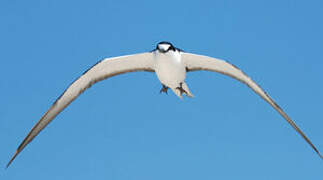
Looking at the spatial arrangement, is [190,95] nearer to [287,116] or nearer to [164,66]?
[164,66]

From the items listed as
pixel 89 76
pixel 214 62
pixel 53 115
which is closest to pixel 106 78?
pixel 89 76

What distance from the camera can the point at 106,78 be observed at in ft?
54.5

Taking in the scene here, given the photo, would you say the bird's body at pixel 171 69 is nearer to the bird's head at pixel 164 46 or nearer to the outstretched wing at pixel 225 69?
the bird's head at pixel 164 46

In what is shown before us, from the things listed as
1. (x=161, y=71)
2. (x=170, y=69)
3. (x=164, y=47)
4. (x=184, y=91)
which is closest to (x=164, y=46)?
(x=164, y=47)

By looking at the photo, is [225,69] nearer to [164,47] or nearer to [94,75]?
[164,47]

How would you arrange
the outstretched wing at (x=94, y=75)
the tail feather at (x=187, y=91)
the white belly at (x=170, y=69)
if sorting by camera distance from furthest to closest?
the tail feather at (x=187, y=91) → the outstretched wing at (x=94, y=75) → the white belly at (x=170, y=69)

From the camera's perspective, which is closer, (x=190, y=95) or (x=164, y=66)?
(x=164, y=66)

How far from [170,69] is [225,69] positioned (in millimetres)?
2725

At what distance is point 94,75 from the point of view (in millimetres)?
16312

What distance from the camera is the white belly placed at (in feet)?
47.9

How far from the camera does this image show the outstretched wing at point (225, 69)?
15758mm

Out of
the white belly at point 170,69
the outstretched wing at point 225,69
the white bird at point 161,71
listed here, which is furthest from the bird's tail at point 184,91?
the outstretched wing at point 225,69

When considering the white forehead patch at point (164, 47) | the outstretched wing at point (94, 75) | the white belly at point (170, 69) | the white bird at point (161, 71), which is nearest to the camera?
the white forehead patch at point (164, 47)

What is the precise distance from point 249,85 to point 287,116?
1.93 meters
